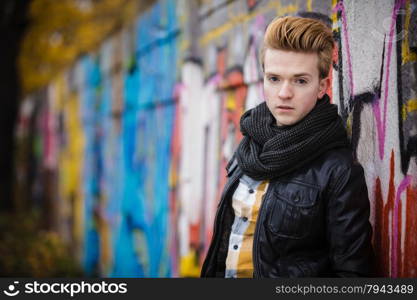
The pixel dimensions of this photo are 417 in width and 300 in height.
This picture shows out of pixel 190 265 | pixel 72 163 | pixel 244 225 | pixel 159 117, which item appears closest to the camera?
pixel 244 225

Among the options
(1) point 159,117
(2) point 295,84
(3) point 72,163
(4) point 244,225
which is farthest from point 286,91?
(3) point 72,163

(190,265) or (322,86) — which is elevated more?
(322,86)

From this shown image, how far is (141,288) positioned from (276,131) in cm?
107

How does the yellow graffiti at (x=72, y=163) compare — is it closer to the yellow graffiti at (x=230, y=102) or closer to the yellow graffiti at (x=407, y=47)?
the yellow graffiti at (x=230, y=102)

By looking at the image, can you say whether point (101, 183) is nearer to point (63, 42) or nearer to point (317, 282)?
point (63, 42)

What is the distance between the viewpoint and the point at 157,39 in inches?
256

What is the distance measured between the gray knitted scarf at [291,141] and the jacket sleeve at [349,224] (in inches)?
5.8

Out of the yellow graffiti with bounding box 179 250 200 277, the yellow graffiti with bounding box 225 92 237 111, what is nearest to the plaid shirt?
the yellow graffiti with bounding box 225 92 237 111

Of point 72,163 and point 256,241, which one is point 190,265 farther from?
point 72,163

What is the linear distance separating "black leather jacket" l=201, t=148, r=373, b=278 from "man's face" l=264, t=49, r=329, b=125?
0.72 ft

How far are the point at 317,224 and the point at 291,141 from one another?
1.15 ft

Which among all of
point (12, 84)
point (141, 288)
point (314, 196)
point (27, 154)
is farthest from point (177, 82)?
point (27, 154)

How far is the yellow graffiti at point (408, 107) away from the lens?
96.6 inches

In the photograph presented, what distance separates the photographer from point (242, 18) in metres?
4.14
